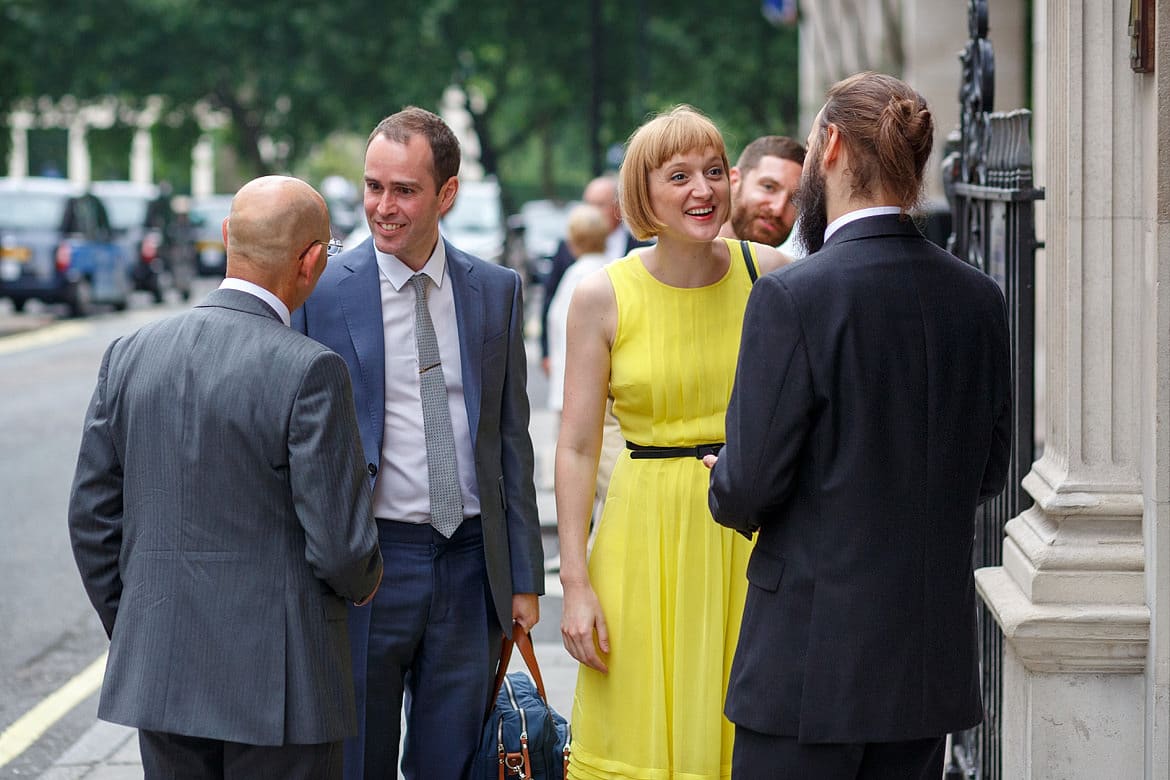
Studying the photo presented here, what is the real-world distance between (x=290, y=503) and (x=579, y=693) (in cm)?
95

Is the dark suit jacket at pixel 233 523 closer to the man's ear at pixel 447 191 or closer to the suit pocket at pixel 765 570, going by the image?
the suit pocket at pixel 765 570

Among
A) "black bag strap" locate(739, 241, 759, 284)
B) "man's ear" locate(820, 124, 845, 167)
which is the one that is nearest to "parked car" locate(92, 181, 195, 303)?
"black bag strap" locate(739, 241, 759, 284)

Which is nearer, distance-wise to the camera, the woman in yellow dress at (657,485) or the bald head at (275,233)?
the bald head at (275,233)

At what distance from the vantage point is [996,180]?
4.66m

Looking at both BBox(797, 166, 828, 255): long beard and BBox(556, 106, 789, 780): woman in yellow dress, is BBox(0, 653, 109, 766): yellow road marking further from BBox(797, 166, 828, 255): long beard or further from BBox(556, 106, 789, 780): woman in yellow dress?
BBox(797, 166, 828, 255): long beard

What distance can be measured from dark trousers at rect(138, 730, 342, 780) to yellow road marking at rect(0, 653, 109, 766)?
9.69ft

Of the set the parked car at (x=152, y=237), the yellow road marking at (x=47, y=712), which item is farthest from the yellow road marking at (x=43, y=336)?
the yellow road marking at (x=47, y=712)

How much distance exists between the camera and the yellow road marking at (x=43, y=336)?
23.1m

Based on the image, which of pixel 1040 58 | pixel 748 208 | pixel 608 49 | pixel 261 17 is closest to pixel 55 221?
pixel 261 17

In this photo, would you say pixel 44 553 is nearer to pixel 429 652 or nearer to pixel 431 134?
pixel 429 652

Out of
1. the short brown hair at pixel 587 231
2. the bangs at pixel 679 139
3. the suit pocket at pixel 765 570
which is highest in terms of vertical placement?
the short brown hair at pixel 587 231

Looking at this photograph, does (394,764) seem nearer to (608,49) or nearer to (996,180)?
(996,180)

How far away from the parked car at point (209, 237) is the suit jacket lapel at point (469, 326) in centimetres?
3721

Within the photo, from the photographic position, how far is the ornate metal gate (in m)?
4.49
